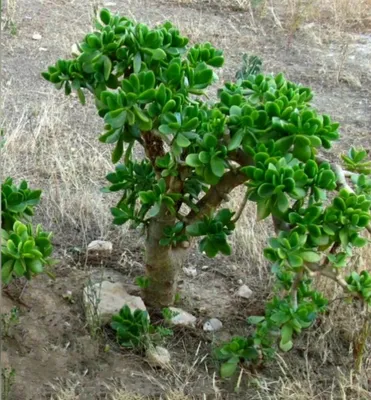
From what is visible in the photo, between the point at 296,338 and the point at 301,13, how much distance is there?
3551 mm

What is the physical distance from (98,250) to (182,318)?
49 centimetres

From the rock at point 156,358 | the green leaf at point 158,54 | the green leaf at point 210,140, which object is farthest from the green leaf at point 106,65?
the rock at point 156,358

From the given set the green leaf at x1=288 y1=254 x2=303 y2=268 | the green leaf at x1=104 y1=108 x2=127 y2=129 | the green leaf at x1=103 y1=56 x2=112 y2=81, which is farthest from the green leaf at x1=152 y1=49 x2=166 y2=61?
the green leaf at x1=288 y1=254 x2=303 y2=268

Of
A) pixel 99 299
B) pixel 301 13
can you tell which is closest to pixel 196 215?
pixel 99 299

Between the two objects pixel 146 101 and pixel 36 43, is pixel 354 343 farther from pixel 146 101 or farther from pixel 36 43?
pixel 36 43

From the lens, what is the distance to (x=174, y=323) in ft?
8.80

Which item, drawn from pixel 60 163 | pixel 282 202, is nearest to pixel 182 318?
pixel 282 202

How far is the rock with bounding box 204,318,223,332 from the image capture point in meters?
2.73

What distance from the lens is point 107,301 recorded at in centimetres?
270

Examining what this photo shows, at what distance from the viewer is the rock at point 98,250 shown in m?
3.04

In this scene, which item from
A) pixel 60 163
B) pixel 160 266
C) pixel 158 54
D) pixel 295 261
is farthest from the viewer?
pixel 60 163

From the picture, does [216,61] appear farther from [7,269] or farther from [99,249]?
[99,249]

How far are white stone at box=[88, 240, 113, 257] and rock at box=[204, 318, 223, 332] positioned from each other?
51cm

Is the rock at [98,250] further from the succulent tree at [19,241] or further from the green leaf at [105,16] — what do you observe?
the green leaf at [105,16]
